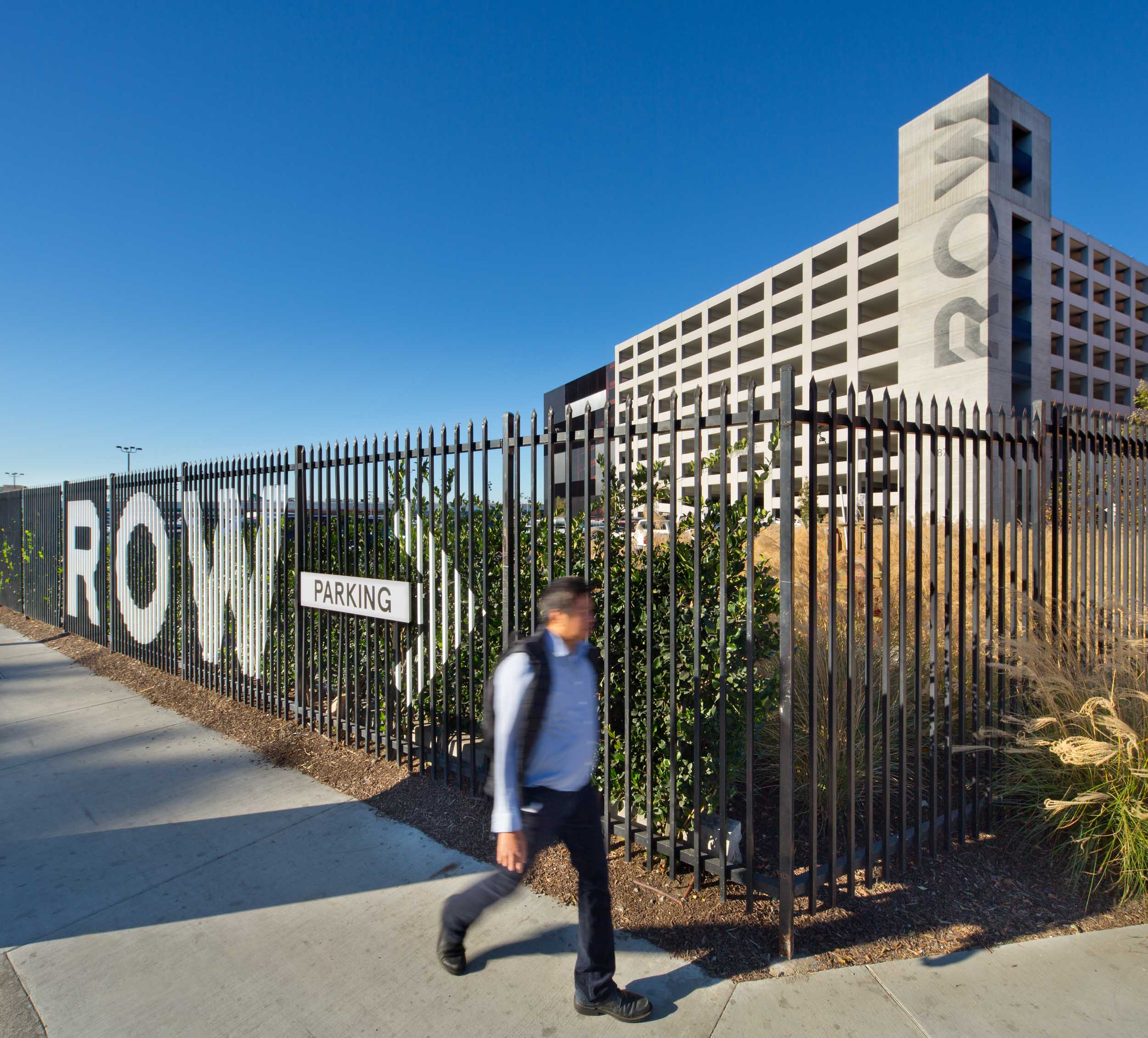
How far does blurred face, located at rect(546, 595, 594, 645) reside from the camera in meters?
2.48

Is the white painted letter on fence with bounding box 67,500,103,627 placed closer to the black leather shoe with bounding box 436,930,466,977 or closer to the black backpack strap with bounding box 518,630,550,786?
the black leather shoe with bounding box 436,930,466,977

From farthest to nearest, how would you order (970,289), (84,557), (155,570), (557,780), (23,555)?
(970,289) → (23,555) → (84,557) → (155,570) → (557,780)

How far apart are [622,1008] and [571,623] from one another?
148 centimetres

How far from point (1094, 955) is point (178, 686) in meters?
8.19

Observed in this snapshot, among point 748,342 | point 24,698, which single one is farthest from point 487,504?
point 748,342

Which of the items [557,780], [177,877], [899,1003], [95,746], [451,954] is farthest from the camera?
[95,746]

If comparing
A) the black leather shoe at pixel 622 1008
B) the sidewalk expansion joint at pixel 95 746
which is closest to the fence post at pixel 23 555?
the sidewalk expansion joint at pixel 95 746

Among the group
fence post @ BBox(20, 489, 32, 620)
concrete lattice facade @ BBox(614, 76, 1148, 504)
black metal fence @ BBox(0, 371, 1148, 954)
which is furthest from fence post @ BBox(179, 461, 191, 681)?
concrete lattice facade @ BBox(614, 76, 1148, 504)

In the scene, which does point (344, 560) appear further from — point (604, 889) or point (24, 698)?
point (24, 698)

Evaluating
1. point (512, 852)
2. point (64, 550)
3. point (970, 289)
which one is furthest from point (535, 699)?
point (970, 289)

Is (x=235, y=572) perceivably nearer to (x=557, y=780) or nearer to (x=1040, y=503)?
(x=557, y=780)

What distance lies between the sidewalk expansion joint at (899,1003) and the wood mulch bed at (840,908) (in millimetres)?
92

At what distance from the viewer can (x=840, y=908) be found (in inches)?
127

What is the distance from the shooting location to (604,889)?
2537mm
